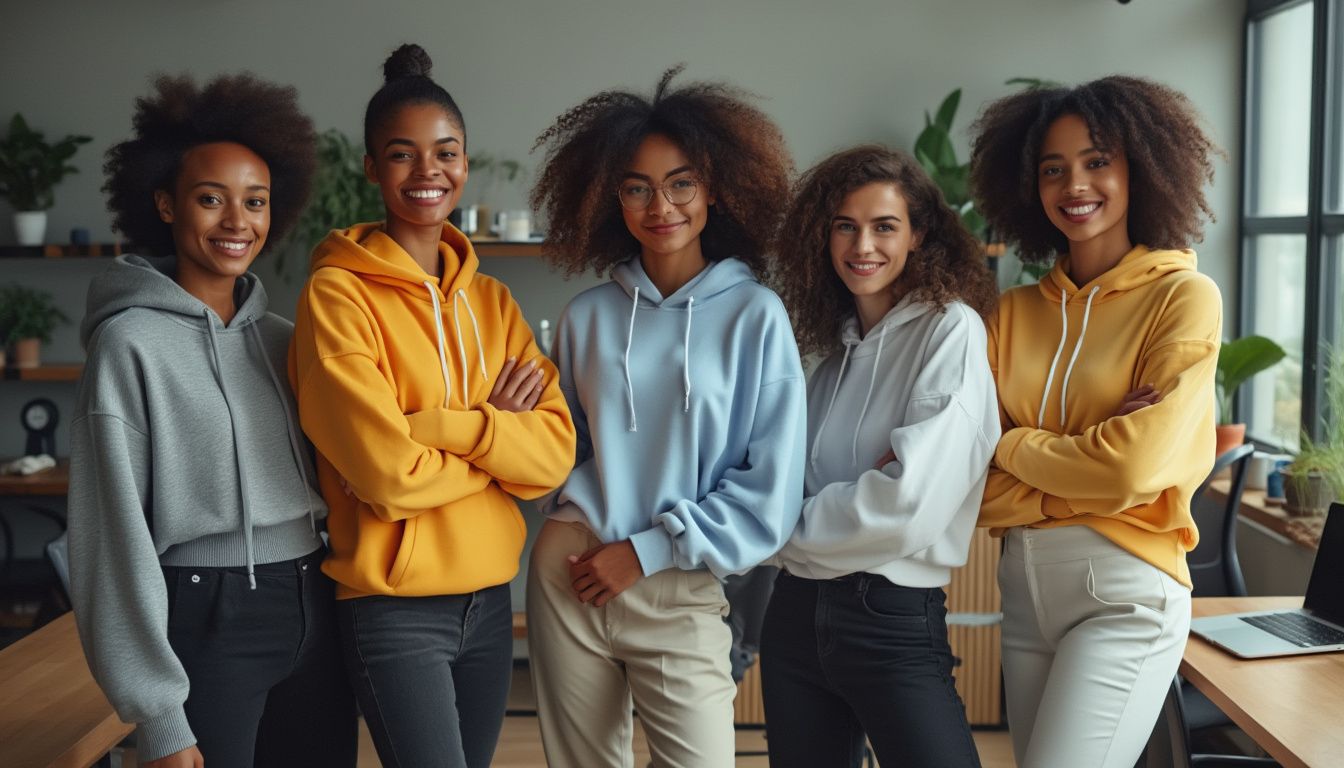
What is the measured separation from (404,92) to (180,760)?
3.58 ft

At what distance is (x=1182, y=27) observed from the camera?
469 cm

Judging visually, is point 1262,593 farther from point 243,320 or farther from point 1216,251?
point 243,320

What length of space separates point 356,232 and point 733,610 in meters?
1.86

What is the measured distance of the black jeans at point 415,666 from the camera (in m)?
1.85

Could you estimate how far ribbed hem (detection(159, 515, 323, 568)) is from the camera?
5.96ft

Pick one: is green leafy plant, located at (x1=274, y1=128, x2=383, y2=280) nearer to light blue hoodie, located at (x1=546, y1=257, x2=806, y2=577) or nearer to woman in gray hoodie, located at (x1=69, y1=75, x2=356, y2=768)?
woman in gray hoodie, located at (x1=69, y1=75, x2=356, y2=768)

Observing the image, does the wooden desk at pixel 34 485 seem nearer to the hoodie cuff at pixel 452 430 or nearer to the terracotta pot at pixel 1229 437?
the hoodie cuff at pixel 452 430

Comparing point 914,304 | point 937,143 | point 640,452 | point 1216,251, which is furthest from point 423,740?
point 1216,251

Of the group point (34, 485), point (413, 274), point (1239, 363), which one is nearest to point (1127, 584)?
point (413, 274)

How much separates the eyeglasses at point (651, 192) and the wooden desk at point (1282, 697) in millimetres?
1321

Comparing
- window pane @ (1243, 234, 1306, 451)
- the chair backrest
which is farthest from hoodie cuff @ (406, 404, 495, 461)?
window pane @ (1243, 234, 1306, 451)

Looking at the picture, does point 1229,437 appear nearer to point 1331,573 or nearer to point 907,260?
point 1331,573

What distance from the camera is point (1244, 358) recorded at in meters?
3.91

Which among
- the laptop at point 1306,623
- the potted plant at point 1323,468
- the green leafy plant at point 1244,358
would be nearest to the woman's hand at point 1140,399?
the laptop at point 1306,623
